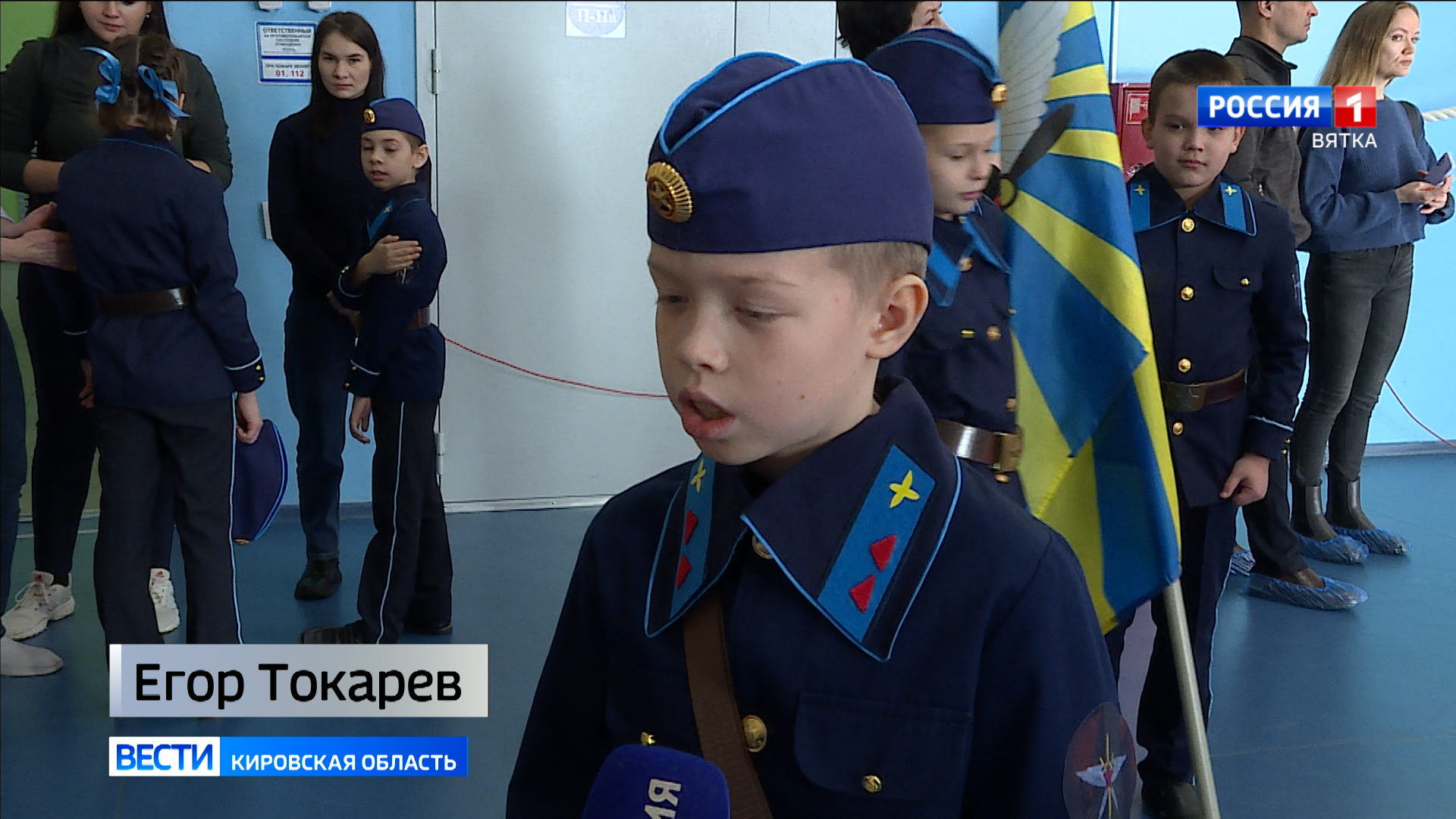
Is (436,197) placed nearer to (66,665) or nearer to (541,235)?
(541,235)

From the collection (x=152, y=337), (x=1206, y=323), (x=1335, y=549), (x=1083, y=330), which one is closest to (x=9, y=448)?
(x=152, y=337)

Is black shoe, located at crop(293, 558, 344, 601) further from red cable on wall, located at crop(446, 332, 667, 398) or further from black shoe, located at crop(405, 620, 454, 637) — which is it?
red cable on wall, located at crop(446, 332, 667, 398)

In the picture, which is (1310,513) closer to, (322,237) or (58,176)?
(322,237)

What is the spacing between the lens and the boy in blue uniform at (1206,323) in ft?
6.51

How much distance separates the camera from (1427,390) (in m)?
2.42

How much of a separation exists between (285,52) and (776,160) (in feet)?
7.75

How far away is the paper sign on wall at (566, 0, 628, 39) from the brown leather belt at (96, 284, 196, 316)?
1.14 meters

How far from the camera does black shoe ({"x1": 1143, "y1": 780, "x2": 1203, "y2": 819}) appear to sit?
2.01 meters

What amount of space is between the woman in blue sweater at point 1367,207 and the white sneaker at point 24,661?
2.57 metres

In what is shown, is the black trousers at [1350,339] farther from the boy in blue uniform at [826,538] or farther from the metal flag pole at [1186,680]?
the boy in blue uniform at [826,538]

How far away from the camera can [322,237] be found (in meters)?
2.55

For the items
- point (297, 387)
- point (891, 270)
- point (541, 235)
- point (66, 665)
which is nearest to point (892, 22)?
point (891, 270)

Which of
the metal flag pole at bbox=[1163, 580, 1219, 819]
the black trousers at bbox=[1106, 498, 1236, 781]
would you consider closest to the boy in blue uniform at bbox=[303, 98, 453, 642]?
the black trousers at bbox=[1106, 498, 1236, 781]

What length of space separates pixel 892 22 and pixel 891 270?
1139 mm
